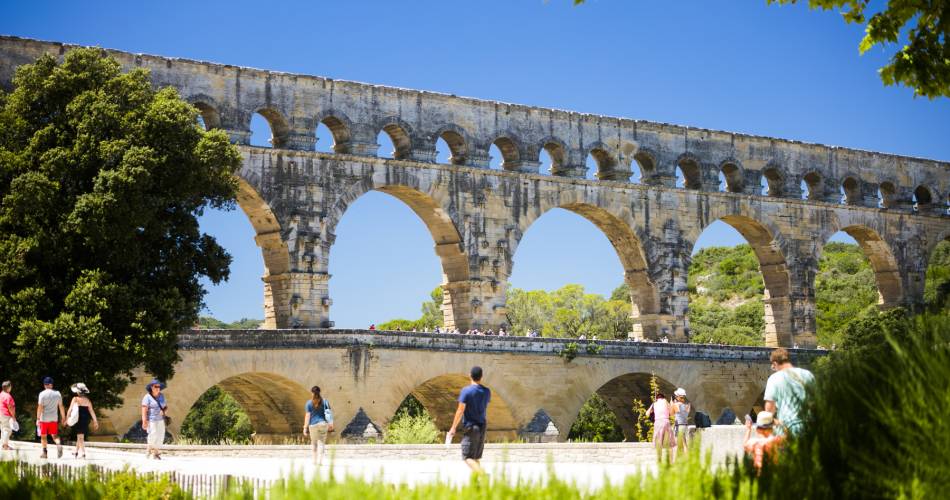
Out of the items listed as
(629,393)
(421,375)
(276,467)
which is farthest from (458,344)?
(276,467)

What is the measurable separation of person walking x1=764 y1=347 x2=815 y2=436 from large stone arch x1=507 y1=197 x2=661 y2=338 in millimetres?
28999

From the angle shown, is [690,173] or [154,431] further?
[690,173]

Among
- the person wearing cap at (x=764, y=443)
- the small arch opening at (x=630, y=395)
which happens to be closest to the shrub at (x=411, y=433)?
the small arch opening at (x=630, y=395)

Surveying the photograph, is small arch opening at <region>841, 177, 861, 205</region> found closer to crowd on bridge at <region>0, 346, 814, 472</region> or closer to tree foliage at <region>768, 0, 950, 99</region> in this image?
crowd on bridge at <region>0, 346, 814, 472</region>

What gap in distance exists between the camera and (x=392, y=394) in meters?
32.8

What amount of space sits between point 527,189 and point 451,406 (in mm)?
7165

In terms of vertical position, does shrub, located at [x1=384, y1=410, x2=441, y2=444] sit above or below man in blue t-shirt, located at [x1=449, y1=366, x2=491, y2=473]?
below

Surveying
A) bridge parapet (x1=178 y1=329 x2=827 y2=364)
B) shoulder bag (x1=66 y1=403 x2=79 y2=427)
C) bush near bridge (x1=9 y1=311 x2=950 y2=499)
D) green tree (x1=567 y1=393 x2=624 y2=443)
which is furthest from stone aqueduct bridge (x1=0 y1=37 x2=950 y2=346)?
bush near bridge (x1=9 y1=311 x2=950 y2=499)

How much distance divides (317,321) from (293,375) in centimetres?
334

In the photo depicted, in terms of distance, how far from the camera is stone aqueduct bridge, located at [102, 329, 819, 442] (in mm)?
30172

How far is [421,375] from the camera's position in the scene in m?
33.6

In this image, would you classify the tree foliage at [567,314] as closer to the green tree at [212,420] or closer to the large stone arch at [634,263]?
the green tree at [212,420]

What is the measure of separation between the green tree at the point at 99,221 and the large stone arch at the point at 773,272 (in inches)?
881

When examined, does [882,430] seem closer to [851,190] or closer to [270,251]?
[270,251]
